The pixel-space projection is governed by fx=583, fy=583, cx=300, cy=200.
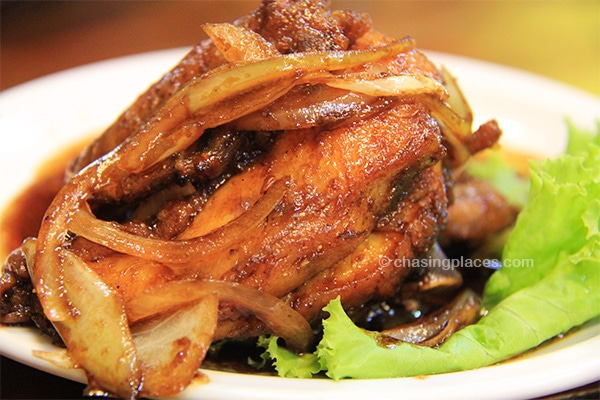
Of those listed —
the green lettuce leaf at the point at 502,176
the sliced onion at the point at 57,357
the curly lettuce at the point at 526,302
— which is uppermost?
the sliced onion at the point at 57,357

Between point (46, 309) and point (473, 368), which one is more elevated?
point (46, 309)

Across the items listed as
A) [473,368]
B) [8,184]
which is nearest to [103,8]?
[8,184]

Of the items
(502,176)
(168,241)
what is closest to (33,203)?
(168,241)

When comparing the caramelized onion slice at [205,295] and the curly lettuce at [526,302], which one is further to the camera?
the curly lettuce at [526,302]

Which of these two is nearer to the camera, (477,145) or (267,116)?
(267,116)

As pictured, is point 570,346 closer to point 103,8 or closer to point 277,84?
point 277,84

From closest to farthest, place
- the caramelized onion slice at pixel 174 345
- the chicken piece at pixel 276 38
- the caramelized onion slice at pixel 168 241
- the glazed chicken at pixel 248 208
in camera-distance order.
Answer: the caramelized onion slice at pixel 174 345, the glazed chicken at pixel 248 208, the caramelized onion slice at pixel 168 241, the chicken piece at pixel 276 38

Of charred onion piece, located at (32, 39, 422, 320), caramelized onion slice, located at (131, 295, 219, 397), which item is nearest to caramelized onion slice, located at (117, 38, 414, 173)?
charred onion piece, located at (32, 39, 422, 320)

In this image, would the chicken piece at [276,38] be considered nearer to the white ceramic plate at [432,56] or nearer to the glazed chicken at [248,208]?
the glazed chicken at [248,208]

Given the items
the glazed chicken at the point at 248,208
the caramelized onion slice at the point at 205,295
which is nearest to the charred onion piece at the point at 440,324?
the glazed chicken at the point at 248,208
